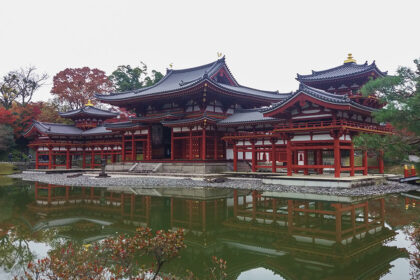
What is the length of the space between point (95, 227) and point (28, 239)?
189cm

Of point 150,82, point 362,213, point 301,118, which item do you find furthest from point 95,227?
point 150,82

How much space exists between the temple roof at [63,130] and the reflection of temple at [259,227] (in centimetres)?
2669

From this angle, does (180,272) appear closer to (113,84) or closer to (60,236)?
(60,236)

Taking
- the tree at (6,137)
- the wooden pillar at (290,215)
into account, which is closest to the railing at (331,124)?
the wooden pillar at (290,215)

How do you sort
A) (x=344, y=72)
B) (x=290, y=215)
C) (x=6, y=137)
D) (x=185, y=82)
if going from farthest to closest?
(x=6, y=137)
(x=185, y=82)
(x=344, y=72)
(x=290, y=215)

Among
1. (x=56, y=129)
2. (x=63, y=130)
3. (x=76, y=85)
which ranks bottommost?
(x=63, y=130)

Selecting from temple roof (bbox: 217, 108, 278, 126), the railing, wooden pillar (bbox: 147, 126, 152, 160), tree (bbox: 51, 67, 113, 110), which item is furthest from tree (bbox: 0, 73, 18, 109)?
the railing

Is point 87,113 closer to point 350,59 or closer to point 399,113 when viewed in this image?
point 350,59

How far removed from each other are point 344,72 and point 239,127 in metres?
10.8

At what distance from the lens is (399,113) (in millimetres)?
10414

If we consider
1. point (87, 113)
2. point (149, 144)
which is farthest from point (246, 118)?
point (87, 113)

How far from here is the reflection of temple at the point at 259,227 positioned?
21.3 feet

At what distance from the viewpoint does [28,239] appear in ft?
27.7

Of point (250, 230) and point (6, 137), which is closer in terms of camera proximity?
point (250, 230)
